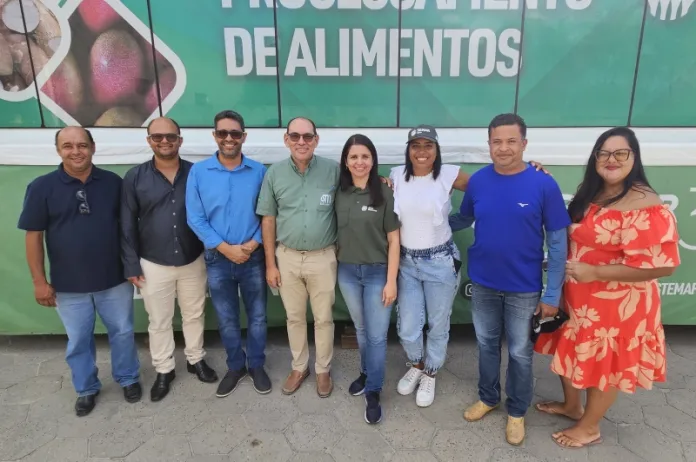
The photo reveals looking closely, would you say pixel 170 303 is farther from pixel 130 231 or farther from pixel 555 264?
pixel 555 264

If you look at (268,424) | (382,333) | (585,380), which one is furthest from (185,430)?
(585,380)

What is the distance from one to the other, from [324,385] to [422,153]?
1.64 meters

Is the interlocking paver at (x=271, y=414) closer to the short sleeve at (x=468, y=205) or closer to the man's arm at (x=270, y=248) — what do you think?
the man's arm at (x=270, y=248)

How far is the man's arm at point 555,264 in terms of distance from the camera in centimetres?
218

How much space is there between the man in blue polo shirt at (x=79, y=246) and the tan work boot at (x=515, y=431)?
7.86 ft

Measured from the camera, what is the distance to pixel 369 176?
98.6 inches

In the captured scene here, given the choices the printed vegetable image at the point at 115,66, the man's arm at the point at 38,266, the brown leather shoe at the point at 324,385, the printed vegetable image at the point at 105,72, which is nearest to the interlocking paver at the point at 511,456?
the brown leather shoe at the point at 324,385

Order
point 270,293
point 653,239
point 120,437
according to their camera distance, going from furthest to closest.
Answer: point 270,293
point 120,437
point 653,239

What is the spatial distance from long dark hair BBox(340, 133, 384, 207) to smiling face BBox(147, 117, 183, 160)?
3.29ft

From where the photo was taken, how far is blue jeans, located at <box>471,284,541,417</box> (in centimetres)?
232

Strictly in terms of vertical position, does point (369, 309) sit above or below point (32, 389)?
above

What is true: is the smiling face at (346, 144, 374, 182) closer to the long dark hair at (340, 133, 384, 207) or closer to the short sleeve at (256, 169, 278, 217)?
the long dark hair at (340, 133, 384, 207)

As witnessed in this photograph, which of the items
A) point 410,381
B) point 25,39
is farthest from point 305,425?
point 25,39

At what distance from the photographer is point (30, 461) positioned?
244cm
